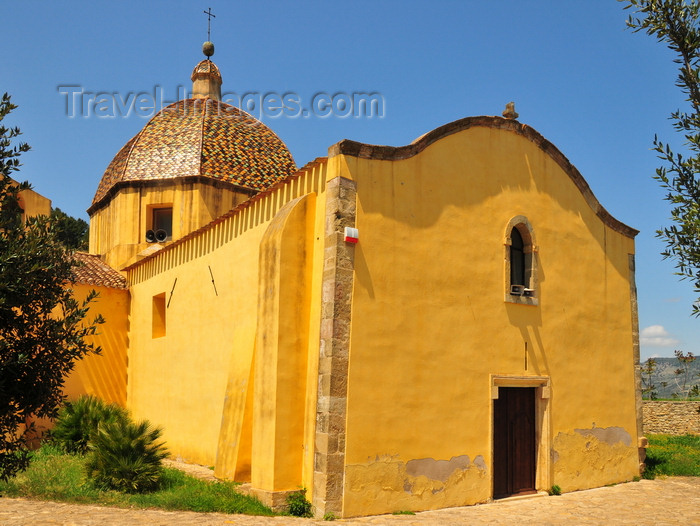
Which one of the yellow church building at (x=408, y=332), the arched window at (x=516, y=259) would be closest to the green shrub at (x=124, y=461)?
the yellow church building at (x=408, y=332)

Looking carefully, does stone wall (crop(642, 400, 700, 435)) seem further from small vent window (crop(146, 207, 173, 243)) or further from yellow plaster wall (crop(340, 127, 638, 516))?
small vent window (crop(146, 207, 173, 243))

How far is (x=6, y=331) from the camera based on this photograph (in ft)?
19.0

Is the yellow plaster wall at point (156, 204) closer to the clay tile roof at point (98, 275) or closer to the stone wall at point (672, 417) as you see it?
the clay tile roof at point (98, 275)

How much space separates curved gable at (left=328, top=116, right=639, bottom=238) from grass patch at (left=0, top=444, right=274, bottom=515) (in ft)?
16.0

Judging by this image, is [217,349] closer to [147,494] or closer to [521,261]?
[147,494]

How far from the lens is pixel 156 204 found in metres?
18.2

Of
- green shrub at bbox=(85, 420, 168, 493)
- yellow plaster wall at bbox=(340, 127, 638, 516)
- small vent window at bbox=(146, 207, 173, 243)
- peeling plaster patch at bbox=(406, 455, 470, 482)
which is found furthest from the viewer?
small vent window at bbox=(146, 207, 173, 243)

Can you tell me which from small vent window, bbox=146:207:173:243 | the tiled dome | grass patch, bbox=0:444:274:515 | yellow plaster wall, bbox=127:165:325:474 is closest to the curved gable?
yellow plaster wall, bbox=127:165:325:474

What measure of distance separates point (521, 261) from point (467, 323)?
202cm

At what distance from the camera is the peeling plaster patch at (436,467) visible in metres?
9.16

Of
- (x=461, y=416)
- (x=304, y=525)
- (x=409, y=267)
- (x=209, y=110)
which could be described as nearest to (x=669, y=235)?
(x=409, y=267)

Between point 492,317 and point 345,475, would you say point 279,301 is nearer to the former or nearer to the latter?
point 345,475

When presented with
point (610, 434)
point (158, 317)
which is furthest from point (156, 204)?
point (610, 434)

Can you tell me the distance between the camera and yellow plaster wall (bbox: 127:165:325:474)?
29.8ft
